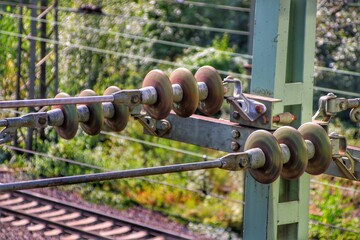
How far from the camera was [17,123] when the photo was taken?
4.23m

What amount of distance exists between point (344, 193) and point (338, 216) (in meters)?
0.76

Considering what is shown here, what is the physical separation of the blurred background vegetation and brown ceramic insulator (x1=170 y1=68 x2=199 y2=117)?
237 inches

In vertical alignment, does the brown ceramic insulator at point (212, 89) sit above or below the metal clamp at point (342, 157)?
above

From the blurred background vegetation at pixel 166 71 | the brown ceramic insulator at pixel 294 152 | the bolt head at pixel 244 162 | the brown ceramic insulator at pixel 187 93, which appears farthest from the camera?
the blurred background vegetation at pixel 166 71

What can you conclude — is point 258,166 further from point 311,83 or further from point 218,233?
point 218,233

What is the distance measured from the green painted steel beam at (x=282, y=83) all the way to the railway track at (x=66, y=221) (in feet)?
17.0

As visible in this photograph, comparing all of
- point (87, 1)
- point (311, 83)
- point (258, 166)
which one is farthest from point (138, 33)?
point (258, 166)

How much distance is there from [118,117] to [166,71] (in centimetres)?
943

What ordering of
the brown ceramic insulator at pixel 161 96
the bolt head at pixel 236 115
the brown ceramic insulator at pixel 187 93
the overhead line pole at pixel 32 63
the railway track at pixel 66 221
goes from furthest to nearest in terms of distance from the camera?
the overhead line pole at pixel 32 63 < the railway track at pixel 66 221 < the bolt head at pixel 236 115 < the brown ceramic insulator at pixel 187 93 < the brown ceramic insulator at pixel 161 96

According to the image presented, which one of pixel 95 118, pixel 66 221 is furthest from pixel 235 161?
pixel 66 221

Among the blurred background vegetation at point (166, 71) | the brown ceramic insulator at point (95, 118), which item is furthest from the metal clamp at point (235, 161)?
the blurred background vegetation at point (166, 71)

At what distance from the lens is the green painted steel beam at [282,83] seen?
4742 millimetres

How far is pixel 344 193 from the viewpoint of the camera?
11.7m

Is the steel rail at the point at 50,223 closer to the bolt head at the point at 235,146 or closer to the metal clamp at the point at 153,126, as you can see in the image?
the metal clamp at the point at 153,126
